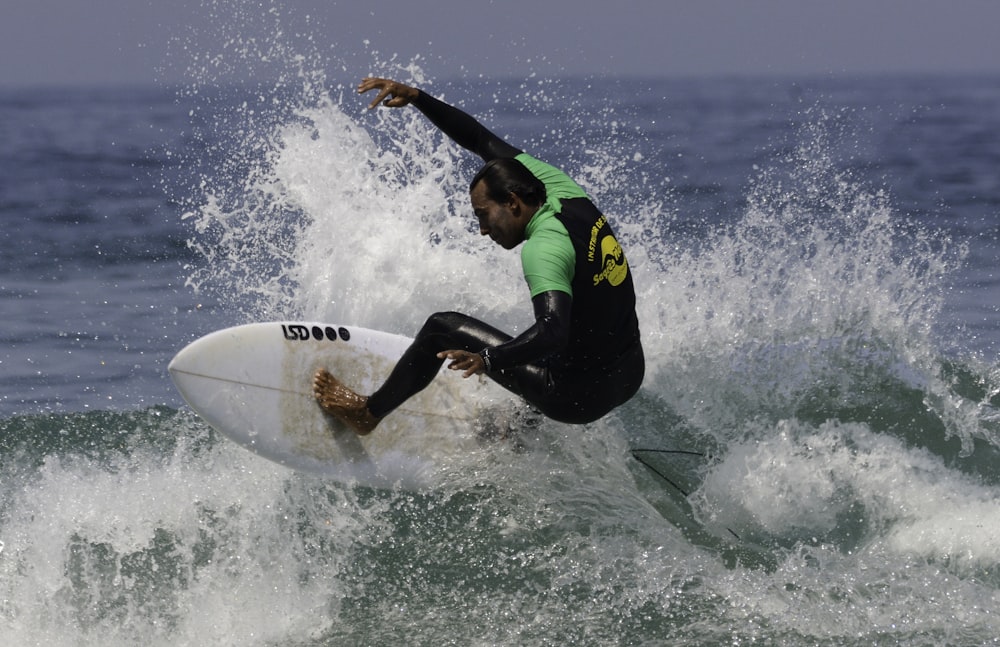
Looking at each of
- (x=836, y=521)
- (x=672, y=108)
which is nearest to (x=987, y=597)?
(x=836, y=521)

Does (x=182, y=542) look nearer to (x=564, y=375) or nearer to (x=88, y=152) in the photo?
(x=564, y=375)

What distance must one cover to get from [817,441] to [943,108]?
92.5 feet

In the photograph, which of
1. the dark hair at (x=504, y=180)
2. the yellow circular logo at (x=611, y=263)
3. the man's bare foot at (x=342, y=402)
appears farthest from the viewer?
the man's bare foot at (x=342, y=402)

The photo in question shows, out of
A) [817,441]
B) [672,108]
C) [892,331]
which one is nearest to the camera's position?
[817,441]

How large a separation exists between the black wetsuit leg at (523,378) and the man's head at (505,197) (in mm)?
568

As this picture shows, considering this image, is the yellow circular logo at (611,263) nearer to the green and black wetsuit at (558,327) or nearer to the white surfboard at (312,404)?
the green and black wetsuit at (558,327)

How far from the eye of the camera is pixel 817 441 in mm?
6328

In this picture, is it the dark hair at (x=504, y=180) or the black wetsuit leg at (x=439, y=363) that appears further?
the black wetsuit leg at (x=439, y=363)

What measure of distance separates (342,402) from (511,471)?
0.92 meters

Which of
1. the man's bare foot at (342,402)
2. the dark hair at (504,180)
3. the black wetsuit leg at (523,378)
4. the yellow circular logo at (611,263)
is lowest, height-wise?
the man's bare foot at (342,402)

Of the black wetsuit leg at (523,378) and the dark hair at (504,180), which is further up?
the dark hair at (504,180)

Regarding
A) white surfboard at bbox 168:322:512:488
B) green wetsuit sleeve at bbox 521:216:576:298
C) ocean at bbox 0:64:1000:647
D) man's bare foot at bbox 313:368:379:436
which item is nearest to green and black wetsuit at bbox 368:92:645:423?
green wetsuit sleeve at bbox 521:216:576:298

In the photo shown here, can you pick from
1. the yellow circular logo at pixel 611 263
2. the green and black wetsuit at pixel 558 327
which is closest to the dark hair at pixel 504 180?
the green and black wetsuit at pixel 558 327

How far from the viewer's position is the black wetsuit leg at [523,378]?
5.26 m
